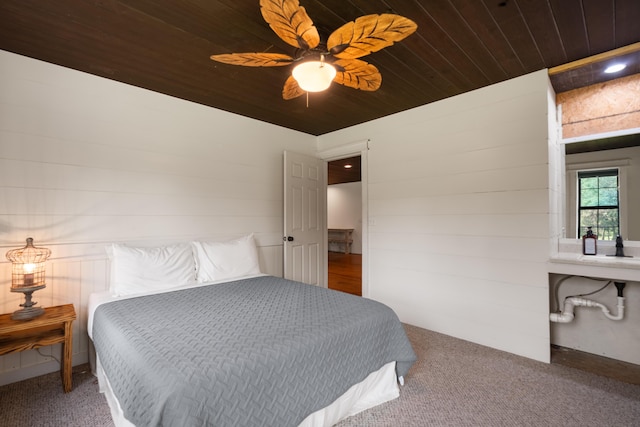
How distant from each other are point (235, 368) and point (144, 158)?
2385mm

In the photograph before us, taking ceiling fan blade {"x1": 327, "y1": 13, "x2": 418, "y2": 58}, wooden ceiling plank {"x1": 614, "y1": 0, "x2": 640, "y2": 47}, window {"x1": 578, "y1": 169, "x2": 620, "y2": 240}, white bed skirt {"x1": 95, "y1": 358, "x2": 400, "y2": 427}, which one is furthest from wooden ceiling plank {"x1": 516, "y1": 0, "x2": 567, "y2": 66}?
white bed skirt {"x1": 95, "y1": 358, "x2": 400, "y2": 427}

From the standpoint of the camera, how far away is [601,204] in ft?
8.54

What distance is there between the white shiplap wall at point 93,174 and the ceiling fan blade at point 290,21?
6.46ft

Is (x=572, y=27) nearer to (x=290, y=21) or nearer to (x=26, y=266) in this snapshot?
(x=290, y=21)

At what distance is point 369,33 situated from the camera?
4.92 ft

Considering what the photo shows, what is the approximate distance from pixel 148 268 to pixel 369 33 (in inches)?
95.7

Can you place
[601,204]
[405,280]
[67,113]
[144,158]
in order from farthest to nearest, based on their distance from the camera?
[405,280] < [144,158] < [601,204] < [67,113]

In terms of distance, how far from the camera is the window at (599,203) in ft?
8.32

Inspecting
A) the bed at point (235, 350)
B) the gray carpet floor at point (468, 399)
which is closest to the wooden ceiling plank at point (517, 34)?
the bed at point (235, 350)

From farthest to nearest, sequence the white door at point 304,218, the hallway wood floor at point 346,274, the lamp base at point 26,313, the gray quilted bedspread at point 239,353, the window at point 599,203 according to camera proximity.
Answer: the hallway wood floor at point 346,274 → the white door at point 304,218 → the window at point 599,203 → the lamp base at point 26,313 → the gray quilted bedspread at point 239,353

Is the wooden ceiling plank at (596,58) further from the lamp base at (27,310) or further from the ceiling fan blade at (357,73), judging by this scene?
the lamp base at (27,310)

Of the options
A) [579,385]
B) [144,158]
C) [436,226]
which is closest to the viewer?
[579,385]

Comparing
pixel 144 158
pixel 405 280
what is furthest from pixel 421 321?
pixel 144 158

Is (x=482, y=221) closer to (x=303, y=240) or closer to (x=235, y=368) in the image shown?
(x=303, y=240)
